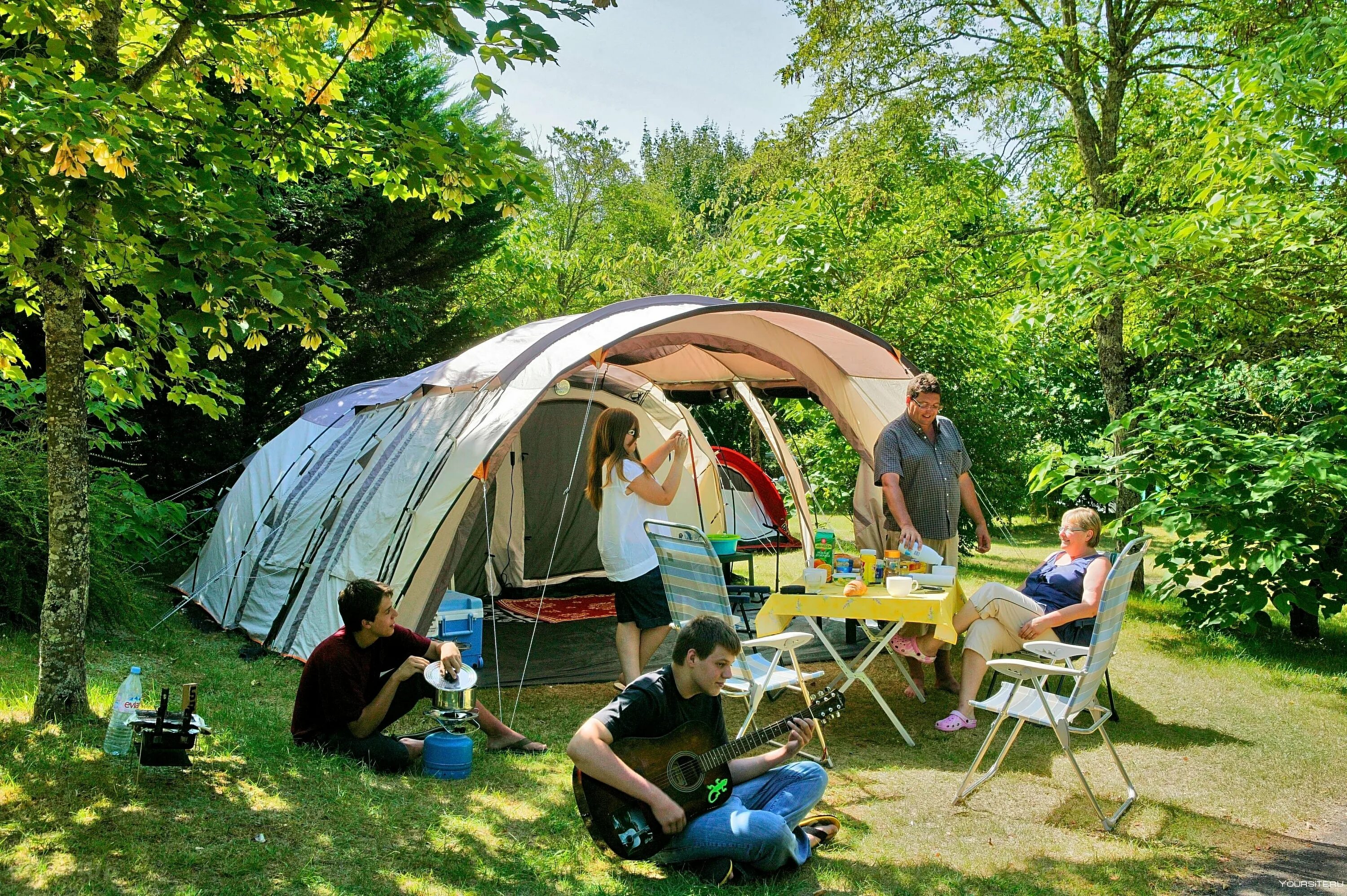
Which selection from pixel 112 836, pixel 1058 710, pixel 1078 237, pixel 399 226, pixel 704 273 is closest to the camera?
pixel 112 836

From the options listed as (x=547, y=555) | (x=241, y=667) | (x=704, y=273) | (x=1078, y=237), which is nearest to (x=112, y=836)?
(x=241, y=667)

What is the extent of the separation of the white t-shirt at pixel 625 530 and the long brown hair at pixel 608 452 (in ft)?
0.11

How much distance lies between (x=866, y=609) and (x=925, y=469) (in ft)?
3.80

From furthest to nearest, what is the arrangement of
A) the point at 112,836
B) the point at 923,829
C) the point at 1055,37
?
the point at 1055,37 → the point at 923,829 → the point at 112,836

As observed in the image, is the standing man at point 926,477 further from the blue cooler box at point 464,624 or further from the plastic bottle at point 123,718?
the plastic bottle at point 123,718

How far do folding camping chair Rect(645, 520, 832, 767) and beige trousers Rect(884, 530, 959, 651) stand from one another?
1132 millimetres

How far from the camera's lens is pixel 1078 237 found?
20.3ft

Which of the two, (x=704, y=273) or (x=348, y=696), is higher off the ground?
(x=704, y=273)

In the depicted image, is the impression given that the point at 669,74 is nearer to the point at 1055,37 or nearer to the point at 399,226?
the point at 399,226

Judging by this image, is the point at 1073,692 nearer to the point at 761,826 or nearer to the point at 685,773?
the point at 761,826

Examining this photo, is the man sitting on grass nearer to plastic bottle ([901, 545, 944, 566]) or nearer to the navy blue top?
plastic bottle ([901, 545, 944, 566])

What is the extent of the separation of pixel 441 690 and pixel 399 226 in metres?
6.74

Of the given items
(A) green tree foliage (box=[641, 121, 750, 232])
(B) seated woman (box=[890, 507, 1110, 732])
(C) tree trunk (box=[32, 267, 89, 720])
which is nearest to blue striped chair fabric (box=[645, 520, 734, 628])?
(B) seated woman (box=[890, 507, 1110, 732])

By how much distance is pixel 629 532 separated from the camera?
15.9ft
